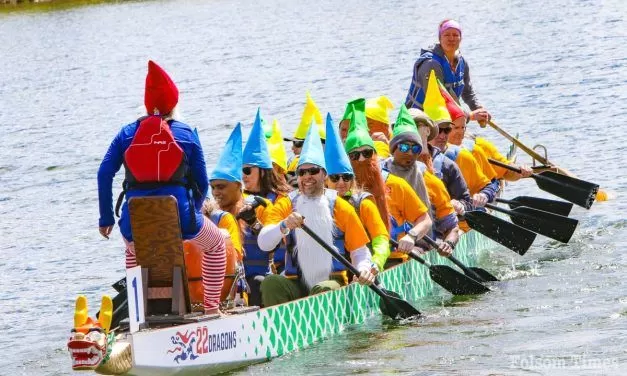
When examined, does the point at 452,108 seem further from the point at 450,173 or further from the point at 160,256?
the point at 160,256

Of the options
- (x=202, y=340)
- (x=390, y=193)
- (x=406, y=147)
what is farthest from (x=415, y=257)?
(x=202, y=340)

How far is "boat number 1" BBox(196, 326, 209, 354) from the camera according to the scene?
375 inches

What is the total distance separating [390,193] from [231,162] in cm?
201

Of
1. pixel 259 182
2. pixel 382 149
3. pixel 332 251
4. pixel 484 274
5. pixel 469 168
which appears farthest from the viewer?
pixel 469 168

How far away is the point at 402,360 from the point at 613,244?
482 centimetres

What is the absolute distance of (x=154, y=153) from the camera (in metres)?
9.16

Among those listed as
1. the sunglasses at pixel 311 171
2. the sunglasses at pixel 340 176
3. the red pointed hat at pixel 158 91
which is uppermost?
the red pointed hat at pixel 158 91

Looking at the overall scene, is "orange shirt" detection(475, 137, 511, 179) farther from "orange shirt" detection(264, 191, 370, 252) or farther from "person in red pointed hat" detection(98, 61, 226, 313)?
"person in red pointed hat" detection(98, 61, 226, 313)

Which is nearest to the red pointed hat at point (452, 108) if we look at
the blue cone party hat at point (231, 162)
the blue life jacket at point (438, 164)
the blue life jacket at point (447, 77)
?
the blue life jacket at point (447, 77)

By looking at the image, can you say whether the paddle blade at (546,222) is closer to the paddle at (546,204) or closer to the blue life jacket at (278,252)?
the paddle at (546,204)

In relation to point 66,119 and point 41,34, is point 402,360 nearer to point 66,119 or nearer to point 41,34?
point 66,119

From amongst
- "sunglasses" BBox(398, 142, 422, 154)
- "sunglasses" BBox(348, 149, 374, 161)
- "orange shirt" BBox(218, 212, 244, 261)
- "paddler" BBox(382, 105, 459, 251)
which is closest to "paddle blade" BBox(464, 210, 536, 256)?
"paddler" BBox(382, 105, 459, 251)

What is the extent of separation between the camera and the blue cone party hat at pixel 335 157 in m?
10.8

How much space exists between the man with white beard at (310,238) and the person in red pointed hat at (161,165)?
100cm
